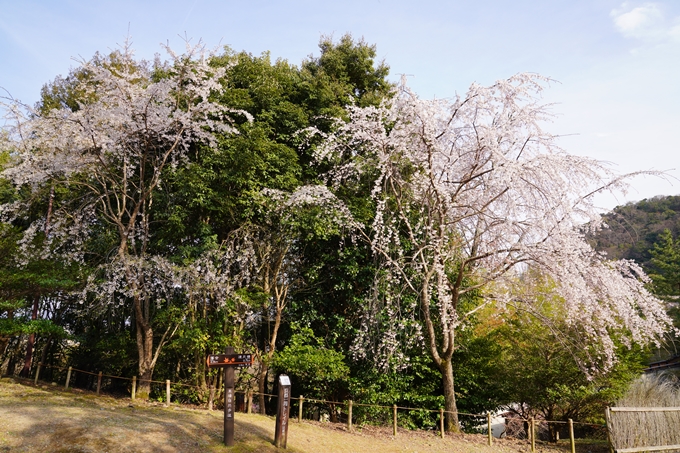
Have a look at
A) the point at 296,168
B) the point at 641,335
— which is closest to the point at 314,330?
the point at 296,168

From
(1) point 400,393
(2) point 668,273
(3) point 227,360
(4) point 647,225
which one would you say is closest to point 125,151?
(3) point 227,360

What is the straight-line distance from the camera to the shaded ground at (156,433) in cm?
696

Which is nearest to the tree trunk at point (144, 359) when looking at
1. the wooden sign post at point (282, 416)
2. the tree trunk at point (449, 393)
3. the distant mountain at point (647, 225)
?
the wooden sign post at point (282, 416)

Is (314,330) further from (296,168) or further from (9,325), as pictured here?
(9,325)

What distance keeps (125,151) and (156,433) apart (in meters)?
7.41

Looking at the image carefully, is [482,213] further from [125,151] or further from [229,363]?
[125,151]

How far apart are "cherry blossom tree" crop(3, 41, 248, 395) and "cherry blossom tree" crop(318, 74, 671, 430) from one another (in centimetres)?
432

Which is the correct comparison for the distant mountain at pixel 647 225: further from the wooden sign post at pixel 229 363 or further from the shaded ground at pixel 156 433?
the wooden sign post at pixel 229 363

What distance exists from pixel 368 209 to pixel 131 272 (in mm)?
6526

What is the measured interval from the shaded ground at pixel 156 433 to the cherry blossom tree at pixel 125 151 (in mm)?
2700

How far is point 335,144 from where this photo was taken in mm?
11047

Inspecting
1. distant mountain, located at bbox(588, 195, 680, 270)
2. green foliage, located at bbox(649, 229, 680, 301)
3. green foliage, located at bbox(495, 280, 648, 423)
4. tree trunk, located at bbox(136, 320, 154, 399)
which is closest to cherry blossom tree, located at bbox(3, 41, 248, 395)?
tree trunk, located at bbox(136, 320, 154, 399)

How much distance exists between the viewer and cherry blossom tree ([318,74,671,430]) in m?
9.48

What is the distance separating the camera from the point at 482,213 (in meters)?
10.2
